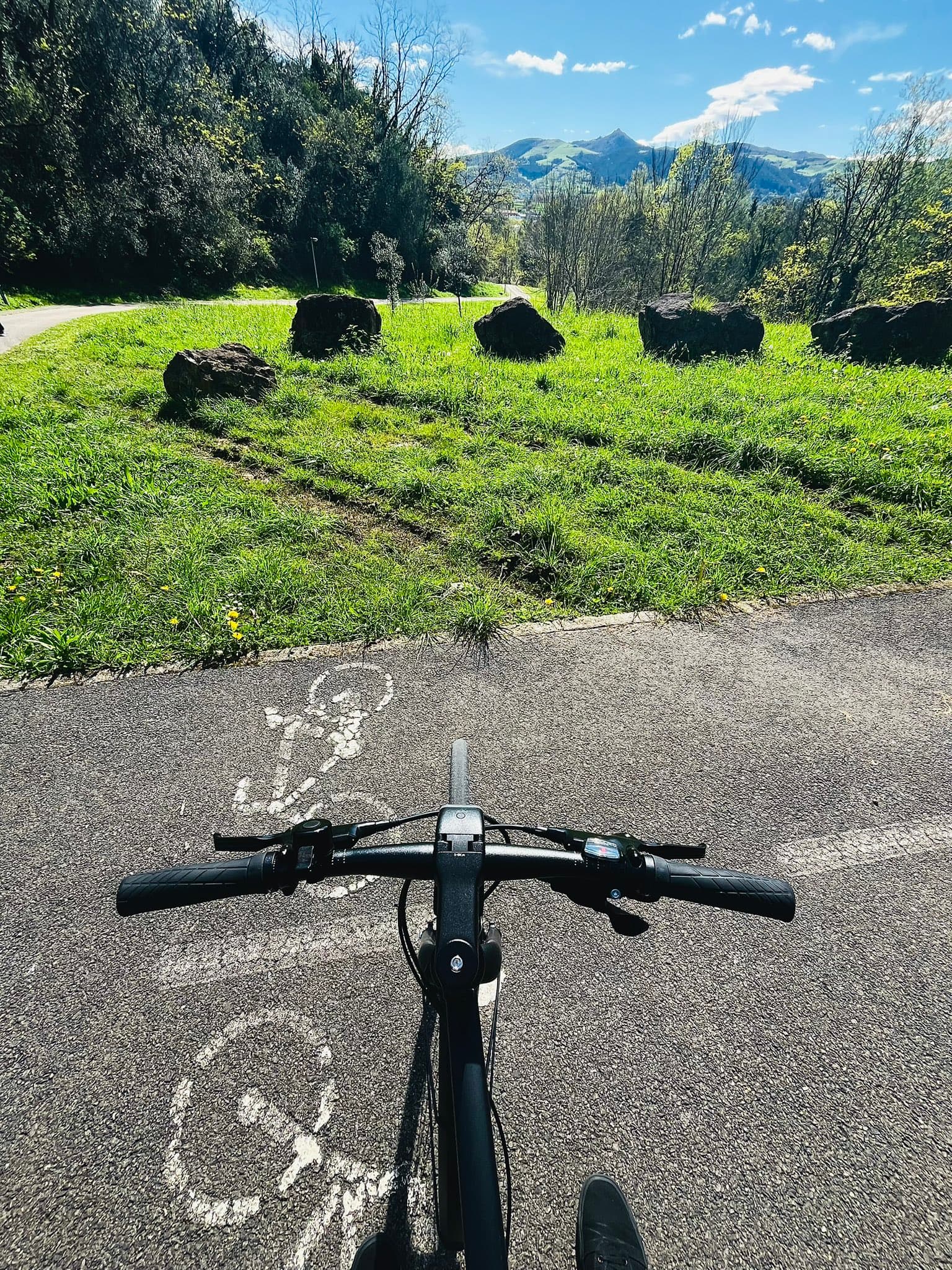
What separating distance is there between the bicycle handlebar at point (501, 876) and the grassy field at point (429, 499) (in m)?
2.99

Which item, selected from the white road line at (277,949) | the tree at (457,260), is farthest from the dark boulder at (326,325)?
the tree at (457,260)

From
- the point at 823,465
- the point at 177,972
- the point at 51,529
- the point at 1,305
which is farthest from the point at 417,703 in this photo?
the point at 1,305

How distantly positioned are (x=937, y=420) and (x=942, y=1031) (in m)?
9.48

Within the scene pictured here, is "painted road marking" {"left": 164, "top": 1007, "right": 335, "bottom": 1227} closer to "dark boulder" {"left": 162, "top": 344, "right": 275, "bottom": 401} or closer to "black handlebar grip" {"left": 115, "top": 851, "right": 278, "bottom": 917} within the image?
"black handlebar grip" {"left": 115, "top": 851, "right": 278, "bottom": 917}

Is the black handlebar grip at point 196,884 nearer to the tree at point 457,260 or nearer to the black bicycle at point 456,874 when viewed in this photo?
the black bicycle at point 456,874

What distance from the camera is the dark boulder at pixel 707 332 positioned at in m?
12.0

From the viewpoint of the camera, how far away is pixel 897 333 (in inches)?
448

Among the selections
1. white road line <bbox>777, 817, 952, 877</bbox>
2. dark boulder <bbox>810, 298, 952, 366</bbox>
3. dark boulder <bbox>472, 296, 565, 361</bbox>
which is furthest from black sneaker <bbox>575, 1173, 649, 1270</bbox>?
dark boulder <bbox>810, 298, 952, 366</bbox>

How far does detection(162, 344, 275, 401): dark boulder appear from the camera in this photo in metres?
8.49

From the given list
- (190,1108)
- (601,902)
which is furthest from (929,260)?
(190,1108)

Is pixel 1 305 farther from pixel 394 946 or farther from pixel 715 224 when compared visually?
pixel 715 224

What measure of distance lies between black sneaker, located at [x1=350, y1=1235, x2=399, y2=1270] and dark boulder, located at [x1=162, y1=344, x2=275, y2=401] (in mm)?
9509

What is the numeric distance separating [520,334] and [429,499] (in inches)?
307

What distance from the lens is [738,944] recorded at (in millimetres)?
A: 2414
